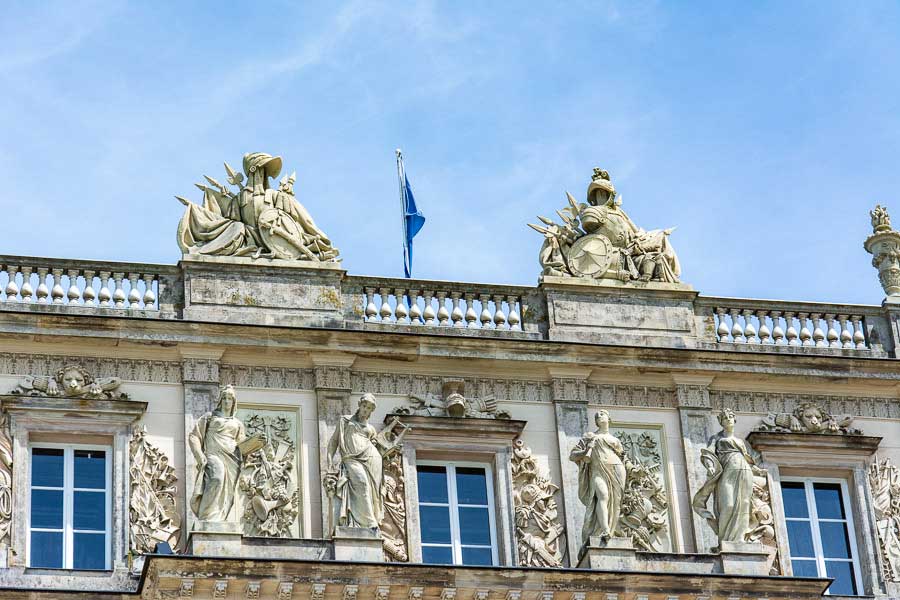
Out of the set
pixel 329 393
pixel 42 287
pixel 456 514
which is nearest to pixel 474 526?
pixel 456 514

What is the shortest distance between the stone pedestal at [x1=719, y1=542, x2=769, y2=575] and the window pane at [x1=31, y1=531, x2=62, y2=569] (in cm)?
678

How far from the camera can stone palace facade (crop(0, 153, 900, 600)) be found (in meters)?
26.3

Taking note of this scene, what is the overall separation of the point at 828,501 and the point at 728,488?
183 cm

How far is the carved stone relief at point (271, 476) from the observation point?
1057 inches

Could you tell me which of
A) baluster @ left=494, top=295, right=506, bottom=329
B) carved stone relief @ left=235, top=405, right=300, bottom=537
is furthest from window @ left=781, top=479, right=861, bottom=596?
carved stone relief @ left=235, top=405, right=300, bottom=537

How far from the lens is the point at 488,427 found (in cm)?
2803

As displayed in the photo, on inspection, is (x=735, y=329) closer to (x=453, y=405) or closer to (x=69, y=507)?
(x=453, y=405)

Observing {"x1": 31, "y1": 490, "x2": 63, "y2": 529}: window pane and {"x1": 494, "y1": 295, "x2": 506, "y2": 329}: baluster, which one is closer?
{"x1": 31, "y1": 490, "x2": 63, "y2": 529}: window pane

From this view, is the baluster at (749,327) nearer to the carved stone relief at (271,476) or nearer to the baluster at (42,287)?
the carved stone relief at (271,476)

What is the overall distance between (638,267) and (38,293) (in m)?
6.76

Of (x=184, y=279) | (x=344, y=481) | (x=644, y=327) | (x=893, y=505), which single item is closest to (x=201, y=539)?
(x=344, y=481)

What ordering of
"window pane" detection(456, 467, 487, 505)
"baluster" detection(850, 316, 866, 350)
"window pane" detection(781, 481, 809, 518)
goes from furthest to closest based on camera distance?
"baluster" detection(850, 316, 866, 350), "window pane" detection(781, 481, 809, 518), "window pane" detection(456, 467, 487, 505)

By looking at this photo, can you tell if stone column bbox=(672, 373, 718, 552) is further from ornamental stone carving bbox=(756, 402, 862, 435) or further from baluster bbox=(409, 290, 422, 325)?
baluster bbox=(409, 290, 422, 325)

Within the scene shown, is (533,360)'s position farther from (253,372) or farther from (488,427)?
→ (253,372)
